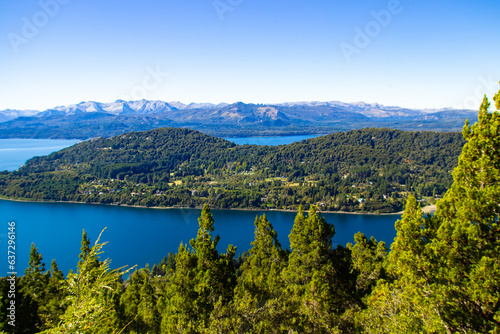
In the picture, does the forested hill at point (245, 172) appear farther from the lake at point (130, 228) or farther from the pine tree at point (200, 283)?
the pine tree at point (200, 283)

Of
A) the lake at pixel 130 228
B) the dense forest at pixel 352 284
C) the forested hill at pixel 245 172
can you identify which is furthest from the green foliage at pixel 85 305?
the forested hill at pixel 245 172

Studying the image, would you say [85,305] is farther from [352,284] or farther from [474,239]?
[352,284]

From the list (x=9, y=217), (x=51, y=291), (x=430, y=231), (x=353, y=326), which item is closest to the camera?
(x=430, y=231)

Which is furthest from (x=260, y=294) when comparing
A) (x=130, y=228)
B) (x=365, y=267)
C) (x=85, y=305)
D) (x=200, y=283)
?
(x=130, y=228)

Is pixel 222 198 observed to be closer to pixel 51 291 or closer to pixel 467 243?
pixel 51 291

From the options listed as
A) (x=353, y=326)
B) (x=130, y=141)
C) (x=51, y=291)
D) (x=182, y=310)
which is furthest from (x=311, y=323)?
(x=130, y=141)

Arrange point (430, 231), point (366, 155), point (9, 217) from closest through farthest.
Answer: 1. point (430, 231)
2. point (9, 217)
3. point (366, 155)
